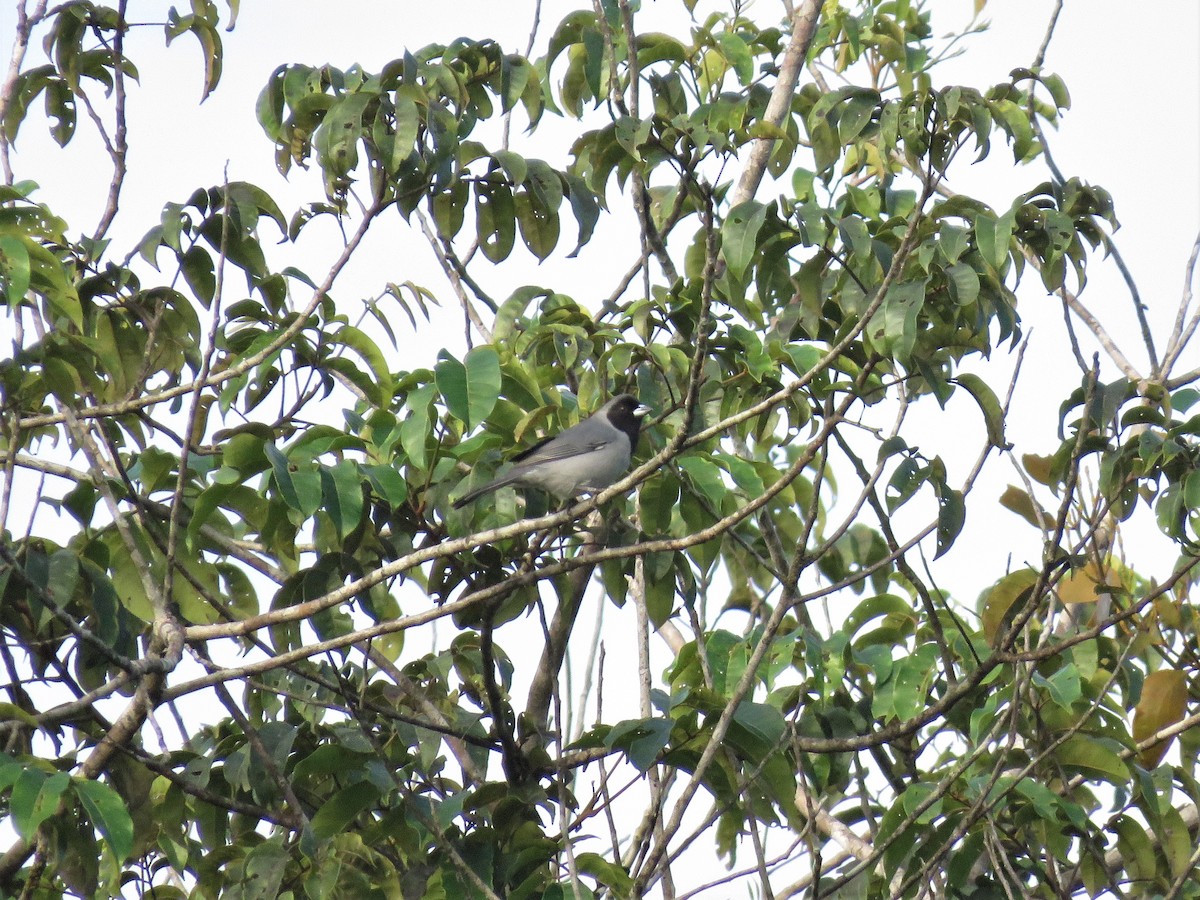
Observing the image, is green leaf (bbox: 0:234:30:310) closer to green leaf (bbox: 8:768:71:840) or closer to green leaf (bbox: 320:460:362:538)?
green leaf (bbox: 320:460:362:538)

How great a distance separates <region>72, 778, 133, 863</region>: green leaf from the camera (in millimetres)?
2646

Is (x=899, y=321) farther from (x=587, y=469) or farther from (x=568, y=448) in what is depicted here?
(x=587, y=469)

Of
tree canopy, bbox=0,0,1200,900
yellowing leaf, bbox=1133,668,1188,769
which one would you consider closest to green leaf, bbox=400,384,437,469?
tree canopy, bbox=0,0,1200,900

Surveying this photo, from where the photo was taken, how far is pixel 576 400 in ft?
15.3

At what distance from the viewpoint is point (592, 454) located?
240 inches

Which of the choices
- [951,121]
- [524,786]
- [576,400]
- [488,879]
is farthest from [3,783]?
[951,121]

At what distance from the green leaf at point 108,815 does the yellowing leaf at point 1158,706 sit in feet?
11.3

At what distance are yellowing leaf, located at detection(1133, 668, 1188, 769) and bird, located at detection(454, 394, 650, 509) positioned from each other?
2.41 m

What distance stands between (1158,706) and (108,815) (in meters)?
3.54

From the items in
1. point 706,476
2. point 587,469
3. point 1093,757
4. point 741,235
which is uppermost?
point 587,469

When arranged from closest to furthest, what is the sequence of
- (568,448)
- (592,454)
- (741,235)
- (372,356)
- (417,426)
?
(417,426) → (741,235) → (372,356) → (568,448) → (592,454)

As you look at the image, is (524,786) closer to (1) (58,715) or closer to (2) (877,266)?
(1) (58,715)

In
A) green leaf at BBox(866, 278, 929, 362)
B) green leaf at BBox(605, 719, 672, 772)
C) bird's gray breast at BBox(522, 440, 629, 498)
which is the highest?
bird's gray breast at BBox(522, 440, 629, 498)

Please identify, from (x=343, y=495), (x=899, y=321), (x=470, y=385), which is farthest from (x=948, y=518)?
(x=343, y=495)
